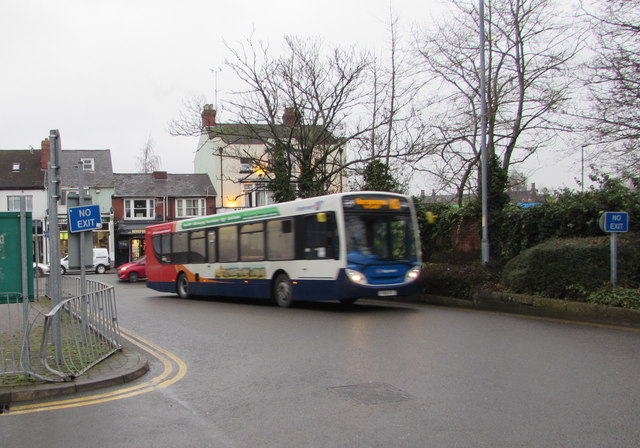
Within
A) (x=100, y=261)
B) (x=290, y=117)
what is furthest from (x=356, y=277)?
(x=100, y=261)

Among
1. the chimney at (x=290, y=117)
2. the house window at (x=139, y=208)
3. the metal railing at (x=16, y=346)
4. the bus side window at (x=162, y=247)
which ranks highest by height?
the chimney at (x=290, y=117)

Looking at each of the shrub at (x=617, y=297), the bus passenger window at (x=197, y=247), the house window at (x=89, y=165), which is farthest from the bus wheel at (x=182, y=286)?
the house window at (x=89, y=165)

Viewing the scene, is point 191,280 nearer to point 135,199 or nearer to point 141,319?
point 141,319

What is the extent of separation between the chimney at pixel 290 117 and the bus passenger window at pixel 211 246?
905 centimetres

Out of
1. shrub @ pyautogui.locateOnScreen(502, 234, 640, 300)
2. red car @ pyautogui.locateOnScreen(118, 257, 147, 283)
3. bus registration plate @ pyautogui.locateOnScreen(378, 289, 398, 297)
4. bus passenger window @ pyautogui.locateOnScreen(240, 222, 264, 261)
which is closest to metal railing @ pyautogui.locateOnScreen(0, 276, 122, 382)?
bus registration plate @ pyautogui.locateOnScreen(378, 289, 398, 297)

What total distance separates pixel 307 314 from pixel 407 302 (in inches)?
169

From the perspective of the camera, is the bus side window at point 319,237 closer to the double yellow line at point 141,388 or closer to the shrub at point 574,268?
the shrub at point 574,268

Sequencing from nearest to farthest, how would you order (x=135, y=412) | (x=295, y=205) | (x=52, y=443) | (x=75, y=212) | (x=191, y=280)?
1. (x=52, y=443)
2. (x=135, y=412)
3. (x=75, y=212)
4. (x=295, y=205)
5. (x=191, y=280)

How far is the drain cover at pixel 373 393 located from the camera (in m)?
6.14

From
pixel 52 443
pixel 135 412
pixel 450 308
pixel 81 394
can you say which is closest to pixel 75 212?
pixel 81 394

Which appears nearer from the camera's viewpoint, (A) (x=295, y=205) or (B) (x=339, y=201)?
(B) (x=339, y=201)

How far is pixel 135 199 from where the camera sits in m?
53.0

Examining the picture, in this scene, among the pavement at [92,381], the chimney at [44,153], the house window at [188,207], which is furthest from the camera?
the house window at [188,207]

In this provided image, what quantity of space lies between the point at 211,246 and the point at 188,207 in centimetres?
3616
